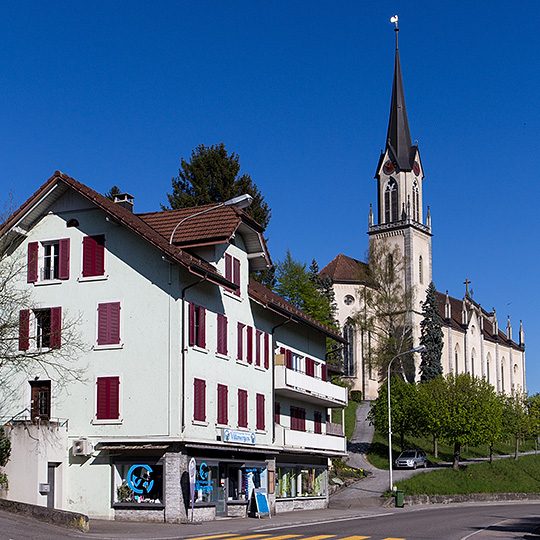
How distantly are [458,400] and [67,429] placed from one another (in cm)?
3919

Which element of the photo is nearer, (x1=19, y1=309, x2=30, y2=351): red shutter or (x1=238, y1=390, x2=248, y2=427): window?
(x1=19, y1=309, x2=30, y2=351): red shutter

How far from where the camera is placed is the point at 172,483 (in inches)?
1129

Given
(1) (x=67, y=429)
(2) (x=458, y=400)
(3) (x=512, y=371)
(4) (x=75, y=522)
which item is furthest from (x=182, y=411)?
(3) (x=512, y=371)

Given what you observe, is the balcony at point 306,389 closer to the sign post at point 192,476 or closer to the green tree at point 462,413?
the sign post at point 192,476

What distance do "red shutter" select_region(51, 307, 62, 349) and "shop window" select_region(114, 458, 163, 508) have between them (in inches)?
197

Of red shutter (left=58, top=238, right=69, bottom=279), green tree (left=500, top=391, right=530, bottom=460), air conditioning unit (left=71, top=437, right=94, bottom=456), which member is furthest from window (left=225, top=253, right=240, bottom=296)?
green tree (left=500, top=391, right=530, bottom=460)

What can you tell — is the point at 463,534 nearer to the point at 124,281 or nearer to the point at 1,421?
the point at 124,281

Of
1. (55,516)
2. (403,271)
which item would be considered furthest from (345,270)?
(55,516)

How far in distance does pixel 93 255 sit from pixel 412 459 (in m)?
38.3

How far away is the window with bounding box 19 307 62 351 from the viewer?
3141 centimetres

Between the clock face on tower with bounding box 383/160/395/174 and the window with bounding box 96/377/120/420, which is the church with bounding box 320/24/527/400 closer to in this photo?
the clock face on tower with bounding box 383/160/395/174

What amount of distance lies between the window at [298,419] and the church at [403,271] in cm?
4593

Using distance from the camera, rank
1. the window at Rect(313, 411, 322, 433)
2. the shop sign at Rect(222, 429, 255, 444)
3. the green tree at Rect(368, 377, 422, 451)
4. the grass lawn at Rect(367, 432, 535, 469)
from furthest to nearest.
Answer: the grass lawn at Rect(367, 432, 535, 469)
the green tree at Rect(368, 377, 422, 451)
the window at Rect(313, 411, 322, 433)
the shop sign at Rect(222, 429, 255, 444)

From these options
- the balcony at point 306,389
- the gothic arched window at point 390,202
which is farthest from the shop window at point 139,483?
the gothic arched window at point 390,202
